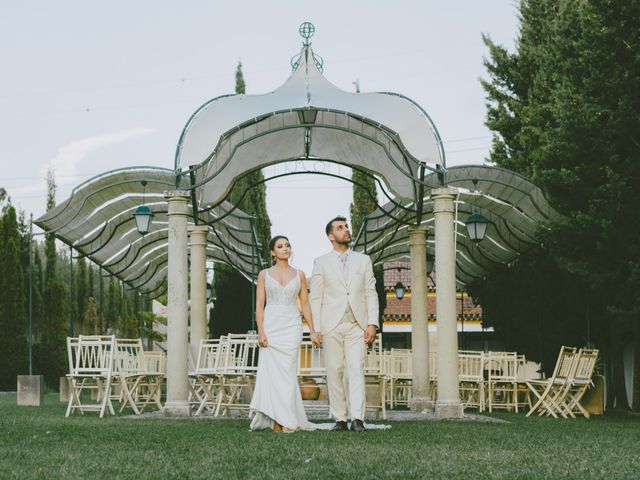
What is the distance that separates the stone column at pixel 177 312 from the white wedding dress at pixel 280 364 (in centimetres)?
371

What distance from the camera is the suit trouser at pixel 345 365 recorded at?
921 centimetres

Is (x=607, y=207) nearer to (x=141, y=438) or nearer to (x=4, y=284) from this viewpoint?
(x=141, y=438)

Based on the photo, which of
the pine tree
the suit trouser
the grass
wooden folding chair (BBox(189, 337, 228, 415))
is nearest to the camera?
the grass

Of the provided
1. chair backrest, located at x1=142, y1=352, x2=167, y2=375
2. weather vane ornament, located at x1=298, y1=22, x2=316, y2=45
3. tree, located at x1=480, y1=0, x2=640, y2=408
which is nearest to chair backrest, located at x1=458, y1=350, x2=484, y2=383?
tree, located at x1=480, y1=0, x2=640, y2=408

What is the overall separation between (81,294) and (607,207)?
33733 mm

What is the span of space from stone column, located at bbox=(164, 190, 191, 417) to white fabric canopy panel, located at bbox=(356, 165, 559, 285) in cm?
340

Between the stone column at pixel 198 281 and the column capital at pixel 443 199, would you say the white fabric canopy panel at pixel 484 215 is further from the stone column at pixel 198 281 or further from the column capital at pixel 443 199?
the stone column at pixel 198 281

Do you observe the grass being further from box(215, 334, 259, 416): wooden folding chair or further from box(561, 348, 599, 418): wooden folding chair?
box(561, 348, 599, 418): wooden folding chair

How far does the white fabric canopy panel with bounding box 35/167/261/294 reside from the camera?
15.8 metres

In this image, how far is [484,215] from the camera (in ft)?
61.9

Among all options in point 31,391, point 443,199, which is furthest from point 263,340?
point 31,391

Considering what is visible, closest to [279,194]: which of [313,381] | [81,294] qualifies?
[81,294]

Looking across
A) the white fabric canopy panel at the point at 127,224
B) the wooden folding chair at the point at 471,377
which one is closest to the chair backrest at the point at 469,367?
the wooden folding chair at the point at 471,377

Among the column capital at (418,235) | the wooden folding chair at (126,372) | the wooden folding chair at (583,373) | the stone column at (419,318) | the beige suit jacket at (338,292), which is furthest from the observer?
the column capital at (418,235)
